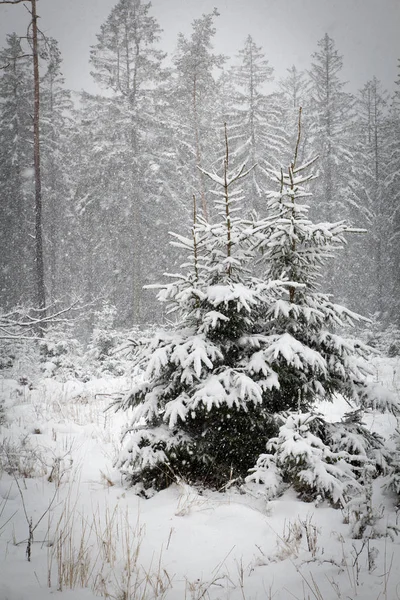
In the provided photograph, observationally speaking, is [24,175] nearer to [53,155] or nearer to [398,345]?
[53,155]

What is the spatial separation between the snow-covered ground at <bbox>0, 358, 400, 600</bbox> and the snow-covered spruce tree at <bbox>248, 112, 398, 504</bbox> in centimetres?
35

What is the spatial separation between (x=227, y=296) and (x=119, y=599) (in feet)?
7.77

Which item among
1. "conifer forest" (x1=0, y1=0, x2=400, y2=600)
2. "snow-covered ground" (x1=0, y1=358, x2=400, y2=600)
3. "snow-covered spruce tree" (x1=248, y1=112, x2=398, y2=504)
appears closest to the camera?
"snow-covered ground" (x1=0, y1=358, x2=400, y2=600)

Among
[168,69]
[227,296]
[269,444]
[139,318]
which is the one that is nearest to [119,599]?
[269,444]

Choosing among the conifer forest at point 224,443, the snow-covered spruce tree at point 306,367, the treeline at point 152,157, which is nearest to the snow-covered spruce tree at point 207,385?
the conifer forest at point 224,443

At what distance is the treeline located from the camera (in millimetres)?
17859

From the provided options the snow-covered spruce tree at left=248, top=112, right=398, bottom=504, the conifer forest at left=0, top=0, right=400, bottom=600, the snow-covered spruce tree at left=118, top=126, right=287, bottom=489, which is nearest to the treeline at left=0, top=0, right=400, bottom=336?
the conifer forest at left=0, top=0, right=400, bottom=600

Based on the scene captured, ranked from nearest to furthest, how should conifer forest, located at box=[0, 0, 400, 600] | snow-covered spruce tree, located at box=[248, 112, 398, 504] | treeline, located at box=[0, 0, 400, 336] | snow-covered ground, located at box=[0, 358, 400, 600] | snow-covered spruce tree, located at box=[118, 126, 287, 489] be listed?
1. snow-covered ground, located at box=[0, 358, 400, 600]
2. conifer forest, located at box=[0, 0, 400, 600]
3. snow-covered spruce tree, located at box=[248, 112, 398, 504]
4. snow-covered spruce tree, located at box=[118, 126, 287, 489]
5. treeline, located at box=[0, 0, 400, 336]

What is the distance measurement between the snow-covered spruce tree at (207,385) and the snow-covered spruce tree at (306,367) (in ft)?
0.77

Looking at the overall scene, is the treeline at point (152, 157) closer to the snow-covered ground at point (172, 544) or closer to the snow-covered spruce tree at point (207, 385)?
the snow-covered spruce tree at point (207, 385)

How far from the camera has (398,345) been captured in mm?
14141

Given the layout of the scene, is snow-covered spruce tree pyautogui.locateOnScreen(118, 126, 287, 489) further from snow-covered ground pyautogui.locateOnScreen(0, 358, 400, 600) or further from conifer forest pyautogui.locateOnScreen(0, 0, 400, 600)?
snow-covered ground pyautogui.locateOnScreen(0, 358, 400, 600)

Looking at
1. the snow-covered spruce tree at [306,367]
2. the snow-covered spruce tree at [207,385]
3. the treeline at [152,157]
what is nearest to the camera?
the snow-covered spruce tree at [306,367]

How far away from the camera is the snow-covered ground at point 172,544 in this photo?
2186mm
